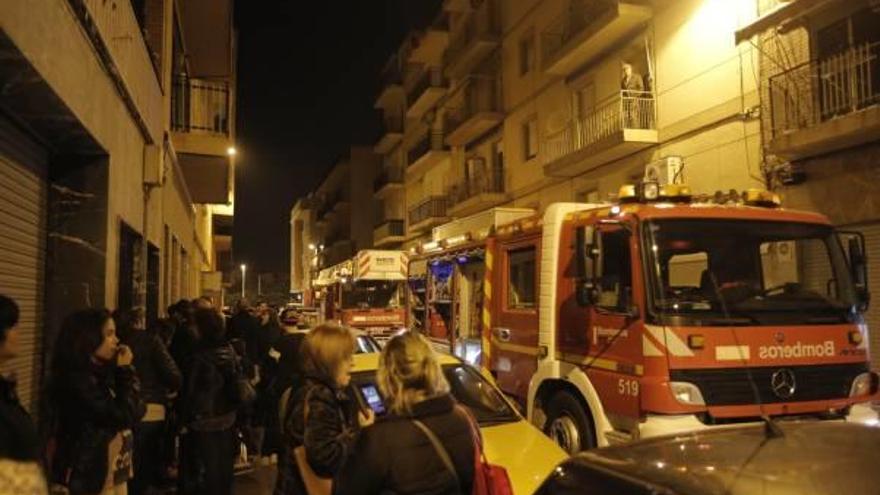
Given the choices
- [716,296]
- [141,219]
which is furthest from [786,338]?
[141,219]

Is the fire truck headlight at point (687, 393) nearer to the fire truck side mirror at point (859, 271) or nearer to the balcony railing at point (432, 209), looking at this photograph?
the fire truck side mirror at point (859, 271)

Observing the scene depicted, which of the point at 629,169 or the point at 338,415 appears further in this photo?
the point at 629,169

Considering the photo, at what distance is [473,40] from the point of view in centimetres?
3030

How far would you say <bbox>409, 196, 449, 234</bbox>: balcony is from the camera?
1409 inches

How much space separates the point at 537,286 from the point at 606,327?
59.9 inches

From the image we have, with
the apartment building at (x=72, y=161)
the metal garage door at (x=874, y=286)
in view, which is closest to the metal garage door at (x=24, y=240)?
the apartment building at (x=72, y=161)

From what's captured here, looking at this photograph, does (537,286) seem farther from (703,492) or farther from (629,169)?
(629,169)

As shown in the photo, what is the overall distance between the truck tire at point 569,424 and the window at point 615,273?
113 cm

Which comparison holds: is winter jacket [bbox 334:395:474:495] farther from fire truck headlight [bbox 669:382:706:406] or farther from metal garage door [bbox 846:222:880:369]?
metal garage door [bbox 846:222:880:369]

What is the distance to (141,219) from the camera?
9.98 meters

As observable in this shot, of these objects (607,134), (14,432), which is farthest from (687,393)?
(607,134)

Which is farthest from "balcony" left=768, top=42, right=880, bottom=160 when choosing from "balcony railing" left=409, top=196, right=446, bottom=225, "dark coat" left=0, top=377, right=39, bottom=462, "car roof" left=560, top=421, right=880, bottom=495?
"balcony railing" left=409, top=196, right=446, bottom=225

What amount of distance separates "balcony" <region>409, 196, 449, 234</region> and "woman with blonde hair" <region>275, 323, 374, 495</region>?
102ft

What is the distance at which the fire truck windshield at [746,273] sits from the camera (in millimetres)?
6332
